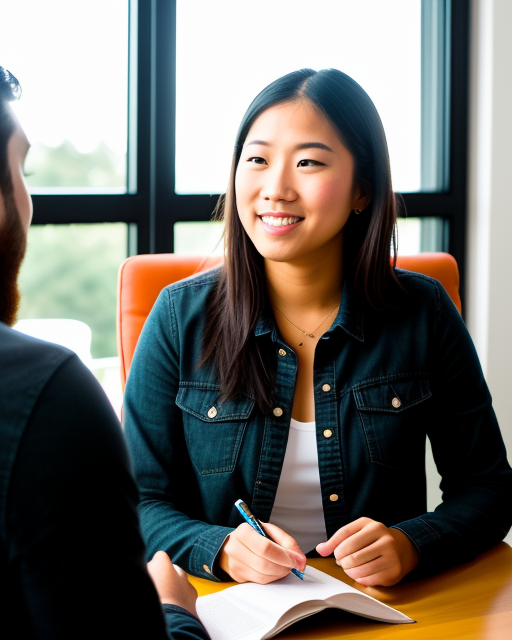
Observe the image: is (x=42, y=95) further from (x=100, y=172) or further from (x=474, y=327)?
(x=474, y=327)

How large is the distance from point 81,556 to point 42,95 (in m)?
1.94

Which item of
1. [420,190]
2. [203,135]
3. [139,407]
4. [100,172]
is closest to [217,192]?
[203,135]

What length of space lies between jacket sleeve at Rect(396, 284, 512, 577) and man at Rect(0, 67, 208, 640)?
78cm

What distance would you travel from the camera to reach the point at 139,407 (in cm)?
138

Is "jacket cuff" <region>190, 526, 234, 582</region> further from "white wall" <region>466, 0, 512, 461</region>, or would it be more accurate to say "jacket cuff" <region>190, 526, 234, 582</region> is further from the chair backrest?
"white wall" <region>466, 0, 512, 461</region>

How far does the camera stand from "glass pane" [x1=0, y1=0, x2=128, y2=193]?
2133 mm

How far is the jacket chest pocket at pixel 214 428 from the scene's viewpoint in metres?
1.37

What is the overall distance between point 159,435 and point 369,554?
44 centimetres

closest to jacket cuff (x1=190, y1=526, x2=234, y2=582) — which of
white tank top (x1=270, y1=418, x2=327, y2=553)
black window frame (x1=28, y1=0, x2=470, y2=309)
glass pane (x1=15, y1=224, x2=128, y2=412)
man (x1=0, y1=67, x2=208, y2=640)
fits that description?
white tank top (x1=270, y1=418, x2=327, y2=553)

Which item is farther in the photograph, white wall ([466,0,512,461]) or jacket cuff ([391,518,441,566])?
white wall ([466,0,512,461])

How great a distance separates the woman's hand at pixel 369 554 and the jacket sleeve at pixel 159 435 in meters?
0.24

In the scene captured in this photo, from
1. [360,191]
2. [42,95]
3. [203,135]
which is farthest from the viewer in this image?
[203,135]

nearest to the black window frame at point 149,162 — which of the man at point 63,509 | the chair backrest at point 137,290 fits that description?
the chair backrest at point 137,290

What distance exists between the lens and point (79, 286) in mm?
2406
